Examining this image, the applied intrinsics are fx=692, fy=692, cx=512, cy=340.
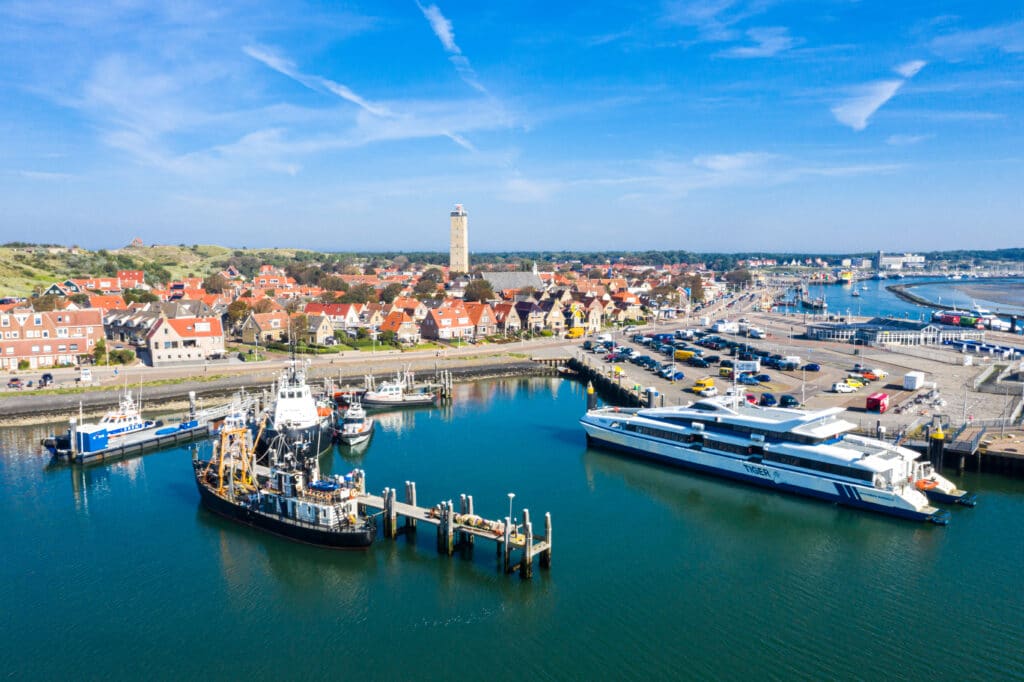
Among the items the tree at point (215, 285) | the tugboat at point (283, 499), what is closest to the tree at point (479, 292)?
the tree at point (215, 285)

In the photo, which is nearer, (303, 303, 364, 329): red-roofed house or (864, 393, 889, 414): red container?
(864, 393, 889, 414): red container

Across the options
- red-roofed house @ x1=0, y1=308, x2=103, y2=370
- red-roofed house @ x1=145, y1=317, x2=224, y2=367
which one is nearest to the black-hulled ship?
red-roofed house @ x1=145, y1=317, x2=224, y2=367

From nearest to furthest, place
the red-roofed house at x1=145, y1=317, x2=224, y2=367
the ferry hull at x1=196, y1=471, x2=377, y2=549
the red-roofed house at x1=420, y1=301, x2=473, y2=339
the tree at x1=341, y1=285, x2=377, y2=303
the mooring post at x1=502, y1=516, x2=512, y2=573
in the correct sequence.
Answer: the mooring post at x1=502, y1=516, x2=512, y2=573 → the ferry hull at x1=196, y1=471, x2=377, y2=549 → the red-roofed house at x1=145, y1=317, x2=224, y2=367 → the red-roofed house at x1=420, y1=301, x2=473, y2=339 → the tree at x1=341, y1=285, x2=377, y2=303

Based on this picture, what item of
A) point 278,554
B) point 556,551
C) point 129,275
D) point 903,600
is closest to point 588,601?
point 556,551

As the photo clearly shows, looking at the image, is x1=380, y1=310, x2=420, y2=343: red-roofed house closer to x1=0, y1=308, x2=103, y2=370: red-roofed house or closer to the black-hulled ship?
x1=0, y1=308, x2=103, y2=370: red-roofed house

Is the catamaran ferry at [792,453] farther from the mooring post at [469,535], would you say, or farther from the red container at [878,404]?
the mooring post at [469,535]

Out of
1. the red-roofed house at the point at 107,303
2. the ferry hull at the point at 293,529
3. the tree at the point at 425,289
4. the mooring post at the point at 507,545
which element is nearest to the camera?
the mooring post at the point at 507,545

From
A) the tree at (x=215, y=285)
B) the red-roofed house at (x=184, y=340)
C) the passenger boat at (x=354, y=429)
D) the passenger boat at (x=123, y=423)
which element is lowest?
the passenger boat at (x=354, y=429)
